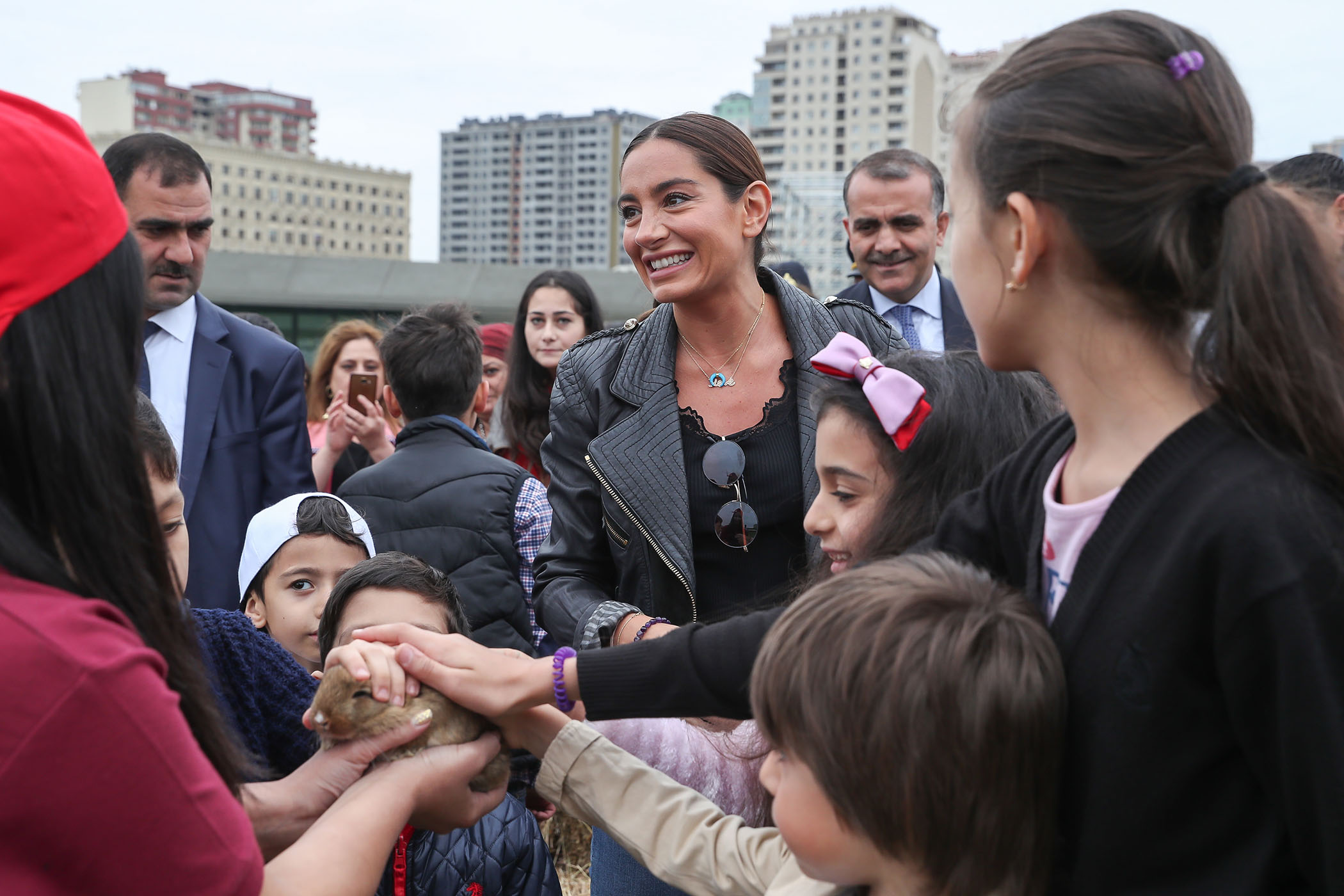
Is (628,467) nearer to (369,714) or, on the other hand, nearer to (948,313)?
(369,714)

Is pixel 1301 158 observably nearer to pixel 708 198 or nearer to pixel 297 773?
pixel 708 198

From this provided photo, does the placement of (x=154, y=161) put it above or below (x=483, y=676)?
above

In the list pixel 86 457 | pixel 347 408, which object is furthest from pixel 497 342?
pixel 86 457

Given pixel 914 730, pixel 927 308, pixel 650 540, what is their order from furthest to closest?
pixel 927 308
pixel 650 540
pixel 914 730

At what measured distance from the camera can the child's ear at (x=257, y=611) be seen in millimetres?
3082

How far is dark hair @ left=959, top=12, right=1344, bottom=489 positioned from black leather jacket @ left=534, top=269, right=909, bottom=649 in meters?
1.14

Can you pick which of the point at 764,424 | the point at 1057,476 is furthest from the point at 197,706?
the point at 764,424

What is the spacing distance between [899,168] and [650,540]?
318 cm

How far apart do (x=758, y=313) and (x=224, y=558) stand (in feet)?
6.61

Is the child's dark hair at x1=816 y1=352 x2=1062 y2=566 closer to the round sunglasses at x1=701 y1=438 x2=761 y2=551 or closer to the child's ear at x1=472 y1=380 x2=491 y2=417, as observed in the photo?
the round sunglasses at x1=701 y1=438 x2=761 y2=551

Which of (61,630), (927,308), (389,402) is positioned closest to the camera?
(61,630)

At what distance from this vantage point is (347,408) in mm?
4984

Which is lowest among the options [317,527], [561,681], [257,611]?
[257,611]

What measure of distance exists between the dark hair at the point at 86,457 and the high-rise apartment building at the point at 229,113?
459 feet
